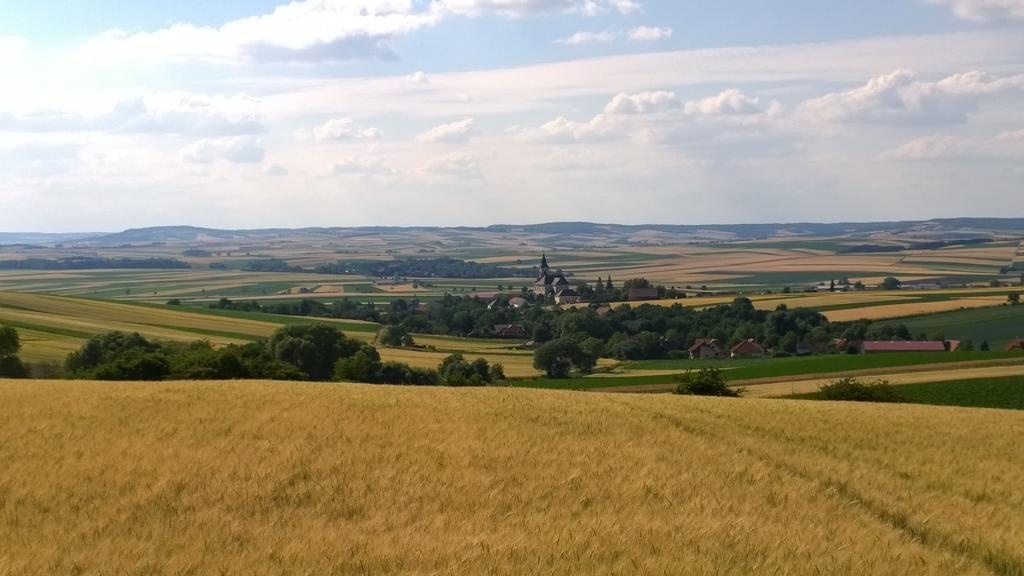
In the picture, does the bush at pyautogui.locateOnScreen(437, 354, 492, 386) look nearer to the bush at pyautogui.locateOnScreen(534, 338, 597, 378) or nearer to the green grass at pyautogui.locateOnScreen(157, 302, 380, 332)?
the bush at pyautogui.locateOnScreen(534, 338, 597, 378)

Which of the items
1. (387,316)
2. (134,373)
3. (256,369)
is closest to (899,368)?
(256,369)

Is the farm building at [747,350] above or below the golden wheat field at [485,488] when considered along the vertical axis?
below

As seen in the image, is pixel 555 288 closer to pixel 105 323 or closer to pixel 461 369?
pixel 105 323

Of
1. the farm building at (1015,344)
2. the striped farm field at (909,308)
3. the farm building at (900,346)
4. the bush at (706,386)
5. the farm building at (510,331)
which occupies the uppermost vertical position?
the bush at (706,386)

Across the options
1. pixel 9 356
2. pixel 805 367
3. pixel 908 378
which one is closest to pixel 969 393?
pixel 908 378

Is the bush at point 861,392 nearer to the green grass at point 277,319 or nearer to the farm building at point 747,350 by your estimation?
the farm building at point 747,350

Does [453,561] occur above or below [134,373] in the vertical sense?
above

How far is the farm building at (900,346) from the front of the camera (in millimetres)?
73062

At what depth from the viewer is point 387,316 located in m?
113

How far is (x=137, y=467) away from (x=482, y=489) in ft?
16.9

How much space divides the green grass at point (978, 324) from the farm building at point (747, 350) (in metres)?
12.0

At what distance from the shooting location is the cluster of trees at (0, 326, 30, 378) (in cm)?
4828

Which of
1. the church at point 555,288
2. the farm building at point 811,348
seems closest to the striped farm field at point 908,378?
the farm building at point 811,348

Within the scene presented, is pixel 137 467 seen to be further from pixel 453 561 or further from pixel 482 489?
pixel 453 561
